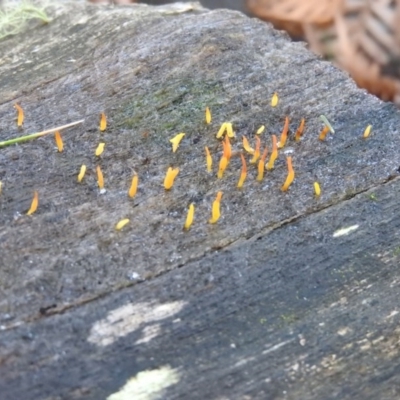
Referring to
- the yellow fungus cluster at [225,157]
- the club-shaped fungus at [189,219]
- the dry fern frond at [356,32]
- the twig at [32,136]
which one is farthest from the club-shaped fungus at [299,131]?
the dry fern frond at [356,32]

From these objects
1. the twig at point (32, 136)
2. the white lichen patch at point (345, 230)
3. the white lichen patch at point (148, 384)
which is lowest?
the white lichen patch at point (148, 384)

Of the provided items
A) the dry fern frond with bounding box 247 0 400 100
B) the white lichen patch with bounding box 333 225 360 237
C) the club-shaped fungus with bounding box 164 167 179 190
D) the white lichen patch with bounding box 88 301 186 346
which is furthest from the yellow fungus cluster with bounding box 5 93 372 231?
the dry fern frond with bounding box 247 0 400 100

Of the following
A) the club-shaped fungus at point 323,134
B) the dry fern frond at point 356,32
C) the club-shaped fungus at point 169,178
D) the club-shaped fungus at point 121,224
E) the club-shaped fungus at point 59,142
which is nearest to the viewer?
the club-shaped fungus at point 121,224

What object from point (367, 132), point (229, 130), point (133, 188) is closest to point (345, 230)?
point (367, 132)

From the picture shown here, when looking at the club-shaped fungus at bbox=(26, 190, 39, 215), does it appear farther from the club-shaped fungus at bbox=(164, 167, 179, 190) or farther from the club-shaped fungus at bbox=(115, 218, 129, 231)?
the club-shaped fungus at bbox=(164, 167, 179, 190)

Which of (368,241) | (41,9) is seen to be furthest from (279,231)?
(41,9)

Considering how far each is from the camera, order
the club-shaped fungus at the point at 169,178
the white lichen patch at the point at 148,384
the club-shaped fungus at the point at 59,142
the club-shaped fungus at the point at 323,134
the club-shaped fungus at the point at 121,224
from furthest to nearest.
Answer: the club-shaped fungus at the point at 323,134
the club-shaped fungus at the point at 59,142
the club-shaped fungus at the point at 169,178
the club-shaped fungus at the point at 121,224
the white lichen patch at the point at 148,384

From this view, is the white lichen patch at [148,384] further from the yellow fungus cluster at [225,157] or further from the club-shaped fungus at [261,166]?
the club-shaped fungus at [261,166]

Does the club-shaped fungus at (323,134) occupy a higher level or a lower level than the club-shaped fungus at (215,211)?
higher
